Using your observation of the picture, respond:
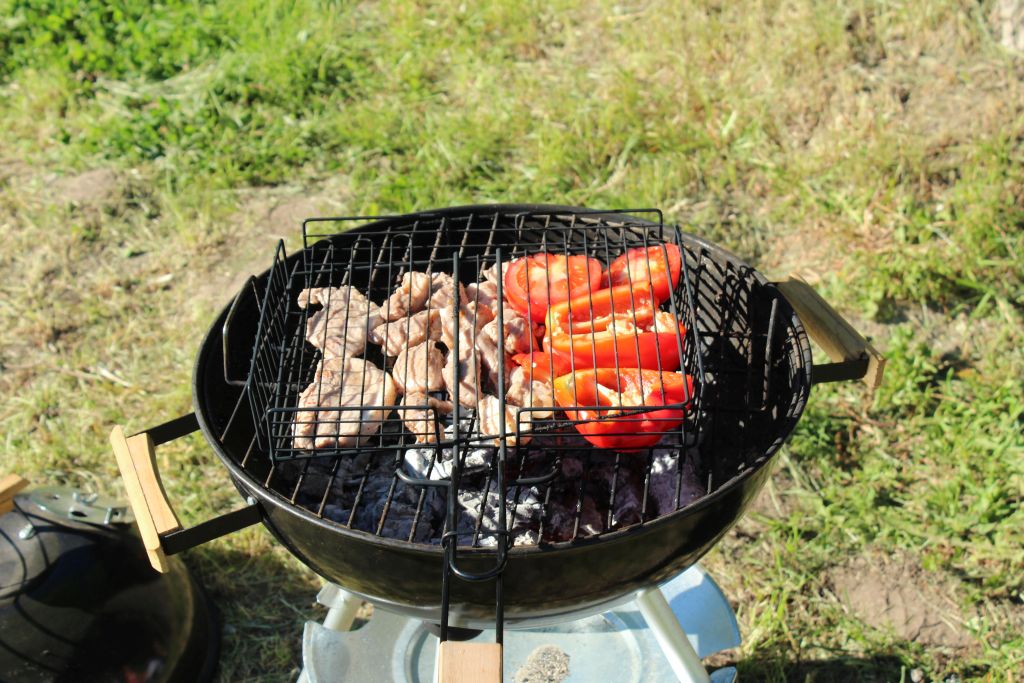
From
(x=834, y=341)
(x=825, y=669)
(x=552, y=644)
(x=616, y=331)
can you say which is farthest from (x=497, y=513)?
(x=825, y=669)

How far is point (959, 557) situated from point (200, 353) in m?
2.73

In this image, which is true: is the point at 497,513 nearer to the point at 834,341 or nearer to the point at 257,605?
the point at 834,341

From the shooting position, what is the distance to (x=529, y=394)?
2.08 m

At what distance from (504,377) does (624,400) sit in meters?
0.29

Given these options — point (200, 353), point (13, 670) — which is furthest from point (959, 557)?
point (13, 670)

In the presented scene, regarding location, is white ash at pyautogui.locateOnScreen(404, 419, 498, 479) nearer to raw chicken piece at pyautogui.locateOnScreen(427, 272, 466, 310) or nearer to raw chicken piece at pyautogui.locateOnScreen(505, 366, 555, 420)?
raw chicken piece at pyautogui.locateOnScreen(505, 366, 555, 420)

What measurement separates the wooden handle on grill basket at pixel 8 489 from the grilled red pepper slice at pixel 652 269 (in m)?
1.92

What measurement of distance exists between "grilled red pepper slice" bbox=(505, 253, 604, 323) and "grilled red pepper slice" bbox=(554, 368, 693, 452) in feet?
1.04

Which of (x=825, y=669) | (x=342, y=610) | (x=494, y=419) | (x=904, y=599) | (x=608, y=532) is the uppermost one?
(x=494, y=419)

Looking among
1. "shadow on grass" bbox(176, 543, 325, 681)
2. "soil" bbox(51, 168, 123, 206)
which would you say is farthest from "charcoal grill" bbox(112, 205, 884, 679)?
"soil" bbox(51, 168, 123, 206)

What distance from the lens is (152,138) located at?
17.7 feet

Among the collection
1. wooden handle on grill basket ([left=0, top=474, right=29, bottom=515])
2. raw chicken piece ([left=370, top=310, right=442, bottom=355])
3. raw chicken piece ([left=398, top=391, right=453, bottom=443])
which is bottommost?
wooden handle on grill basket ([left=0, top=474, right=29, bottom=515])

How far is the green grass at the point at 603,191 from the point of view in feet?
10.8

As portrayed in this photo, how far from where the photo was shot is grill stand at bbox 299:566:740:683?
104 inches
